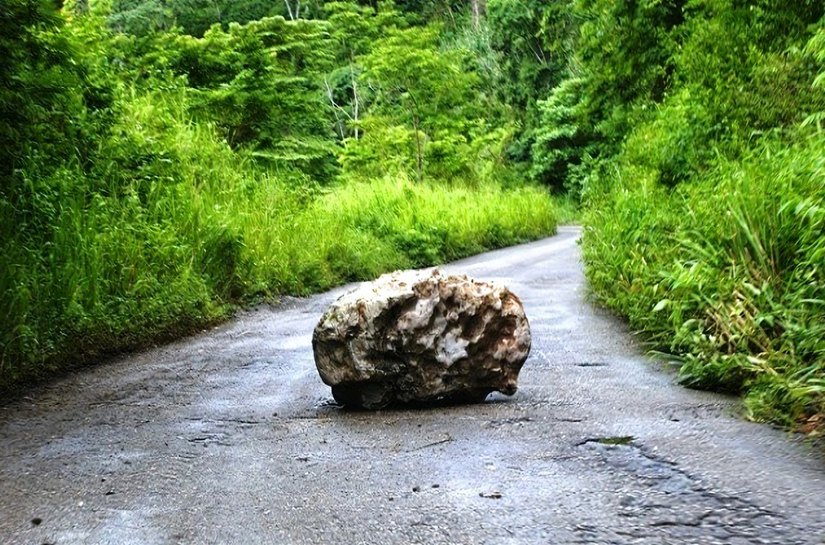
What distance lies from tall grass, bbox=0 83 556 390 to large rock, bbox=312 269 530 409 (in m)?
2.80

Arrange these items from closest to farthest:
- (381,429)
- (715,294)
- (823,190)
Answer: (381,429)
(823,190)
(715,294)

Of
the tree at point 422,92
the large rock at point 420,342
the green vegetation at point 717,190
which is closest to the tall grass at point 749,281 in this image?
the green vegetation at point 717,190

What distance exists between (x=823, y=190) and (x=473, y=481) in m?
3.05

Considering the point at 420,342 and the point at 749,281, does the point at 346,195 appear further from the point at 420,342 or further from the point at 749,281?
the point at 420,342

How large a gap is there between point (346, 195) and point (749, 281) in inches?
517

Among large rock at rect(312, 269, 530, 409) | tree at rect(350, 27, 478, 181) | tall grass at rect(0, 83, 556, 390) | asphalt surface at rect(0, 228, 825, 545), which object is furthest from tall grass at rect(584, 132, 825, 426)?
tree at rect(350, 27, 478, 181)

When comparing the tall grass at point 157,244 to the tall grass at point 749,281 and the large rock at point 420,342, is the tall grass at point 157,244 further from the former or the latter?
the tall grass at point 749,281

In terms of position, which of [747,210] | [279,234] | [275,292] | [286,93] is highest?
[286,93]

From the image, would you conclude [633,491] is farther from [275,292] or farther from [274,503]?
[275,292]

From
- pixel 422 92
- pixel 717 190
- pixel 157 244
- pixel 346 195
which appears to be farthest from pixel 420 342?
pixel 422 92

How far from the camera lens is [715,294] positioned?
590 cm

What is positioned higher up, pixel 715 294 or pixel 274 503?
pixel 715 294

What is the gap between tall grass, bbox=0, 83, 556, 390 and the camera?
6.65m

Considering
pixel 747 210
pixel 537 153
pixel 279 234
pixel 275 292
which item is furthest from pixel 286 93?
pixel 537 153
